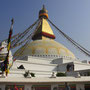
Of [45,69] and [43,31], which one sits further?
[43,31]

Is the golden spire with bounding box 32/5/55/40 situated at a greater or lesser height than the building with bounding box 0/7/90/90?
greater

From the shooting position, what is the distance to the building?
8828 mm

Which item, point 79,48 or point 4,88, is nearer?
point 4,88

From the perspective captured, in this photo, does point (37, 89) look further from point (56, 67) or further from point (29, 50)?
point (29, 50)

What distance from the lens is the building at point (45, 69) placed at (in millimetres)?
8828

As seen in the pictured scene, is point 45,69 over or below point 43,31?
below

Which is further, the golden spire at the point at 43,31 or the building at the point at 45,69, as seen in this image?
the golden spire at the point at 43,31

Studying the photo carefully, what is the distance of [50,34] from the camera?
4666cm

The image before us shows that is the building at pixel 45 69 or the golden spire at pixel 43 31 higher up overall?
the golden spire at pixel 43 31

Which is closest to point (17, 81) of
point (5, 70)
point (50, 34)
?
point (5, 70)

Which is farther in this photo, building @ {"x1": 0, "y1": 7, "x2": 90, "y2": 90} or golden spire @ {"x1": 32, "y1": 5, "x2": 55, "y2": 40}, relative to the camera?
golden spire @ {"x1": 32, "y1": 5, "x2": 55, "y2": 40}

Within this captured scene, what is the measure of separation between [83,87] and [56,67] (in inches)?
796

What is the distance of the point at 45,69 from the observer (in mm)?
28016

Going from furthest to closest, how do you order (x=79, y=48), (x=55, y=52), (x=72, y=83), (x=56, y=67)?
(x=55, y=52)
(x=56, y=67)
(x=79, y=48)
(x=72, y=83)
